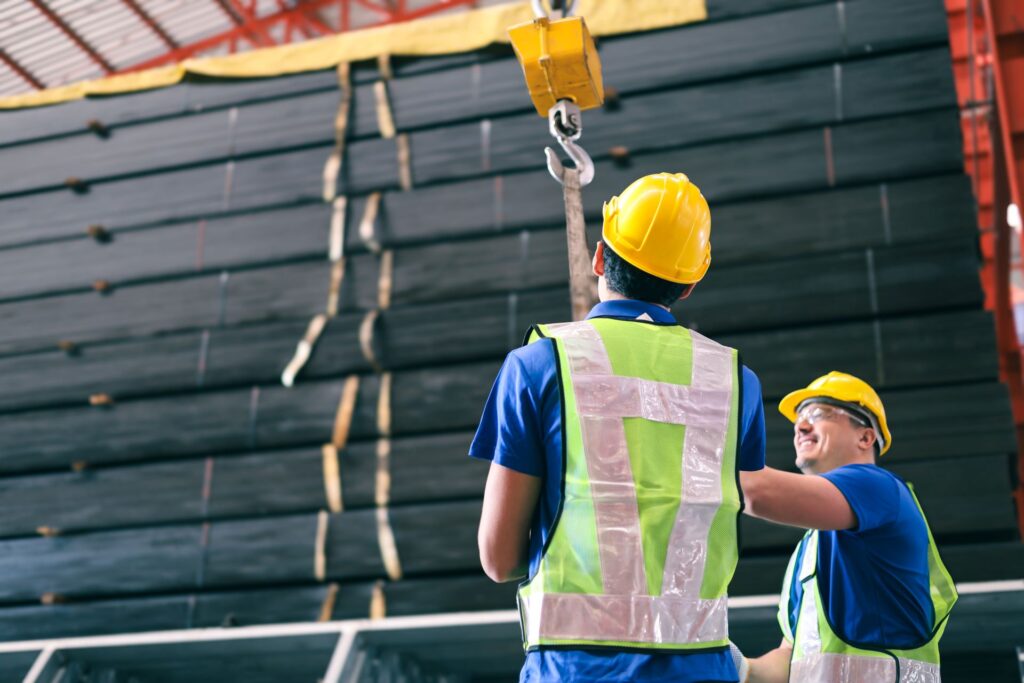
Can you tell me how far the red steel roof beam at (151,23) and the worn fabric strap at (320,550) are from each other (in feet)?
35.4

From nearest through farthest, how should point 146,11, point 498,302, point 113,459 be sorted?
point 498,302, point 113,459, point 146,11

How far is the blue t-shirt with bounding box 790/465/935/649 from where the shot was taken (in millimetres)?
2523

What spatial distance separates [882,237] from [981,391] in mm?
953

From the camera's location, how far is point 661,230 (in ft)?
6.26

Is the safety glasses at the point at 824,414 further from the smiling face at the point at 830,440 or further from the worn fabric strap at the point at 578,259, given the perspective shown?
the worn fabric strap at the point at 578,259

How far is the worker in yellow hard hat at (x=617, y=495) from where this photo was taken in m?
1.67

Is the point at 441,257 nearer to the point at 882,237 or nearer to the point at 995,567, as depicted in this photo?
the point at 882,237

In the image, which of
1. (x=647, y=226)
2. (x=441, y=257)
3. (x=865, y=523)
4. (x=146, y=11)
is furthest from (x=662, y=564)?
(x=146, y=11)

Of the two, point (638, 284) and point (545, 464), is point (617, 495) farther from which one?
point (638, 284)

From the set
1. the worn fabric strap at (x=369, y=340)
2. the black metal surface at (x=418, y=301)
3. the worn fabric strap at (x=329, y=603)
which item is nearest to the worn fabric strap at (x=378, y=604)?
the black metal surface at (x=418, y=301)

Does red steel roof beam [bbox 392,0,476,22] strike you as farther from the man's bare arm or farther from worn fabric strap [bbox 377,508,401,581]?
the man's bare arm

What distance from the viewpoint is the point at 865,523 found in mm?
2295

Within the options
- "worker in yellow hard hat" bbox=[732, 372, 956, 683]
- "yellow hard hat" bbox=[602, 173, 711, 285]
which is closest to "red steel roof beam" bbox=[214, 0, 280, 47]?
"worker in yellow hard hat" bbox=[732, 372, 956, 683]

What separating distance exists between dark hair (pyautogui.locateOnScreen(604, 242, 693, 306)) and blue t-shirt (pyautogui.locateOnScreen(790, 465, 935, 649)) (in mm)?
878
